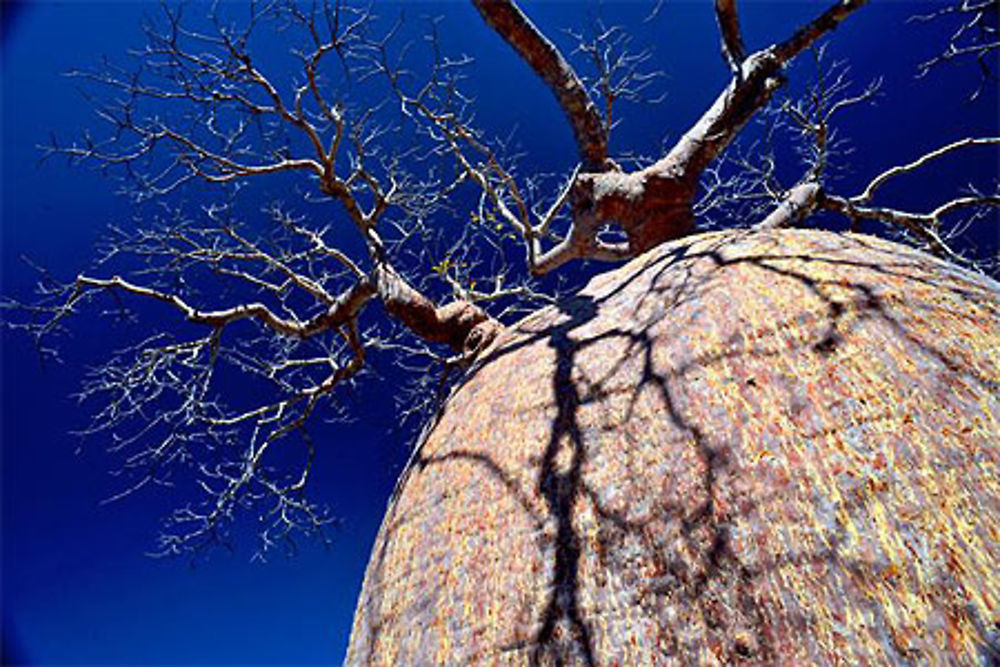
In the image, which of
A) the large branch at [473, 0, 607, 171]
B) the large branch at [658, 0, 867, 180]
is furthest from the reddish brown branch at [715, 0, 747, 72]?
the large branch at [473, 0, 607, 171]

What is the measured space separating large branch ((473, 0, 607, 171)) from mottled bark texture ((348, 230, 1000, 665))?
1.06 metres

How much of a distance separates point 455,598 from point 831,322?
3.88ft

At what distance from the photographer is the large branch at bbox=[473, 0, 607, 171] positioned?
2316 millimetres

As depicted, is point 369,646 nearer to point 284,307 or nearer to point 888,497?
point 888,497

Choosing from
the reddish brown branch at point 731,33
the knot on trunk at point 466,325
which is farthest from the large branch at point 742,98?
the knot on trunk at point 466,325

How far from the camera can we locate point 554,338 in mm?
1865

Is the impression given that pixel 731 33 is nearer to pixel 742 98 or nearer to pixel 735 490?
pixel 742 98

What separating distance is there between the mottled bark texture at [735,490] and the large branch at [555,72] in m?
1.06

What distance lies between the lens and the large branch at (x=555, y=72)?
2.32m

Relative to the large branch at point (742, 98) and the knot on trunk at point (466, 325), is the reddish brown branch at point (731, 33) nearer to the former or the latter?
the large branch at point (742, 98)

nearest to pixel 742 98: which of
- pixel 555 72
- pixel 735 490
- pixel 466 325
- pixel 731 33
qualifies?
pixel 731 33

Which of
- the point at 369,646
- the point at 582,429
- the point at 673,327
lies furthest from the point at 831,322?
the point at 369,646

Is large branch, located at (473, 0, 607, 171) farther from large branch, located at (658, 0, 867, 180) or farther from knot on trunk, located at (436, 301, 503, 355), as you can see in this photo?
knot on trunk, located at (436, 301, 503, 355)

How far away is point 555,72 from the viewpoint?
95.0 inches
